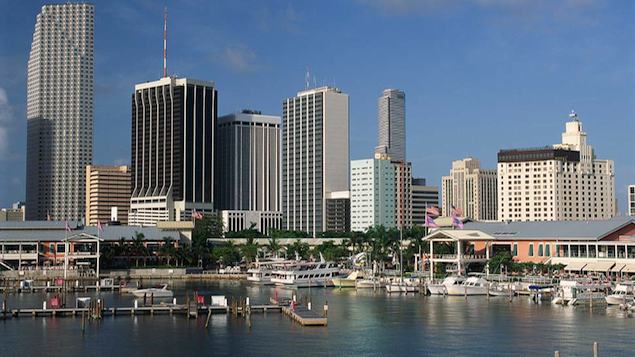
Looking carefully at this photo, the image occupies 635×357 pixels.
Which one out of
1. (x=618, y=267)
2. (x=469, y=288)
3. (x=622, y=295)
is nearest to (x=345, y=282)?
(x=469, y=288)

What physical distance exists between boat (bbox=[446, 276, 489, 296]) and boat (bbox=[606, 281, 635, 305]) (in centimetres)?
1789

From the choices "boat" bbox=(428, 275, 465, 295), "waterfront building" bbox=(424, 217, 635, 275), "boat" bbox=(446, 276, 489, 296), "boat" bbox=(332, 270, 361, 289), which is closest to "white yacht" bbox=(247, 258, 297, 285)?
"boat" bbox=(332, 270, 361, 289)

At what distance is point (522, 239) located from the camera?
502ft

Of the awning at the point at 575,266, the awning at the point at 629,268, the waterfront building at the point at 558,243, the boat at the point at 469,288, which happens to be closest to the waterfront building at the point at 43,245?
the waterfront building at the point at 558,243

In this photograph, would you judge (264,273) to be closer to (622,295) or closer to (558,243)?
(558,243)

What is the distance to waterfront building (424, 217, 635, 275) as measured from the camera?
140 meters

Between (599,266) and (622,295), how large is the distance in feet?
97.9

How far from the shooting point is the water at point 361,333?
74.3m

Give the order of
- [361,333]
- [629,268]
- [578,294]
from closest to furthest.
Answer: [361,333] < [578,294] < [629,268]

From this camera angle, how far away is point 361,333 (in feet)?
278

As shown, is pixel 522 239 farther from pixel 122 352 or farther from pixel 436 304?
pixel 122 352

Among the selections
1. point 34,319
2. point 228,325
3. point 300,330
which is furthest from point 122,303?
point 300,330

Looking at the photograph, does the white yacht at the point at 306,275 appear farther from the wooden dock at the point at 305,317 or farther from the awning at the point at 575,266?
the wooden dock at the point at 305,317

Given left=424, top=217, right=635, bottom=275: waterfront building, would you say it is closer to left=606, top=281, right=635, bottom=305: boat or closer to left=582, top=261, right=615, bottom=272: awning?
left=582, top=261, right=615, bottom=272: awning
